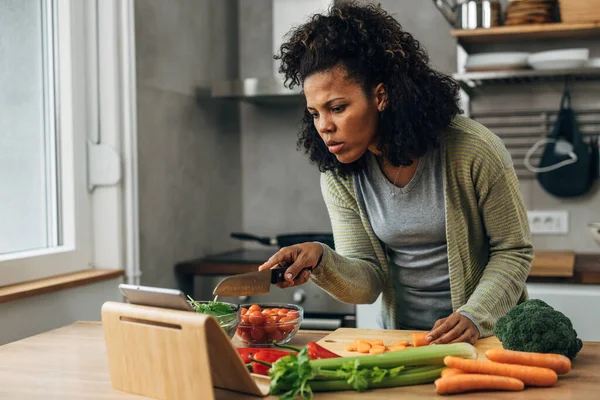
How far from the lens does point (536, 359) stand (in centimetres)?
135

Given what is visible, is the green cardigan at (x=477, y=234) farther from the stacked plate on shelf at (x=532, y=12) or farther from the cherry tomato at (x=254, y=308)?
the stacked plate on shelf at (x=532, y=12)

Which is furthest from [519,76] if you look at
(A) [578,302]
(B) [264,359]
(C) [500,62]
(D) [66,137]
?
(B) [264,359]

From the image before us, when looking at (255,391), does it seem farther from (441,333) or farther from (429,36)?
(429,36)

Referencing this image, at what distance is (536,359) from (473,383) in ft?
0.50

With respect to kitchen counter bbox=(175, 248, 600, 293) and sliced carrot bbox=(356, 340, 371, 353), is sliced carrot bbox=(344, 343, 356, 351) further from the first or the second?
kitchen counter bbox=(175, 248, 600, 293)

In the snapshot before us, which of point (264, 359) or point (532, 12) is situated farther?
point (532, 12)

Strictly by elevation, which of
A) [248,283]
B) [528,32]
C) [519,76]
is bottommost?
[248,283]

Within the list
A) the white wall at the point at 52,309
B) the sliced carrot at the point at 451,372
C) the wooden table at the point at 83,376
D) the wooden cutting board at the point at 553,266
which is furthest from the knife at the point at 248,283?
the wooden cutting board at the point at 553,266

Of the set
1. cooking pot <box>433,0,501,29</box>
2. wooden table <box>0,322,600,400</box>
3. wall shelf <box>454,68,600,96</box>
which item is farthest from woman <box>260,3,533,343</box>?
cooking pot <box>433,0,501,29</box>

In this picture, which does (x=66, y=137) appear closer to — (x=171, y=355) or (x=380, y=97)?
(x=380, y=97)

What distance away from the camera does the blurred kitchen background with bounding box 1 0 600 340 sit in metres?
2.81

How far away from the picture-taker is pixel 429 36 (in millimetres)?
3328

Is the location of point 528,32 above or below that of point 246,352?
above

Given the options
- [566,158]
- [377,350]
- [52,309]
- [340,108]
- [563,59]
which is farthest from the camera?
[566,158]
